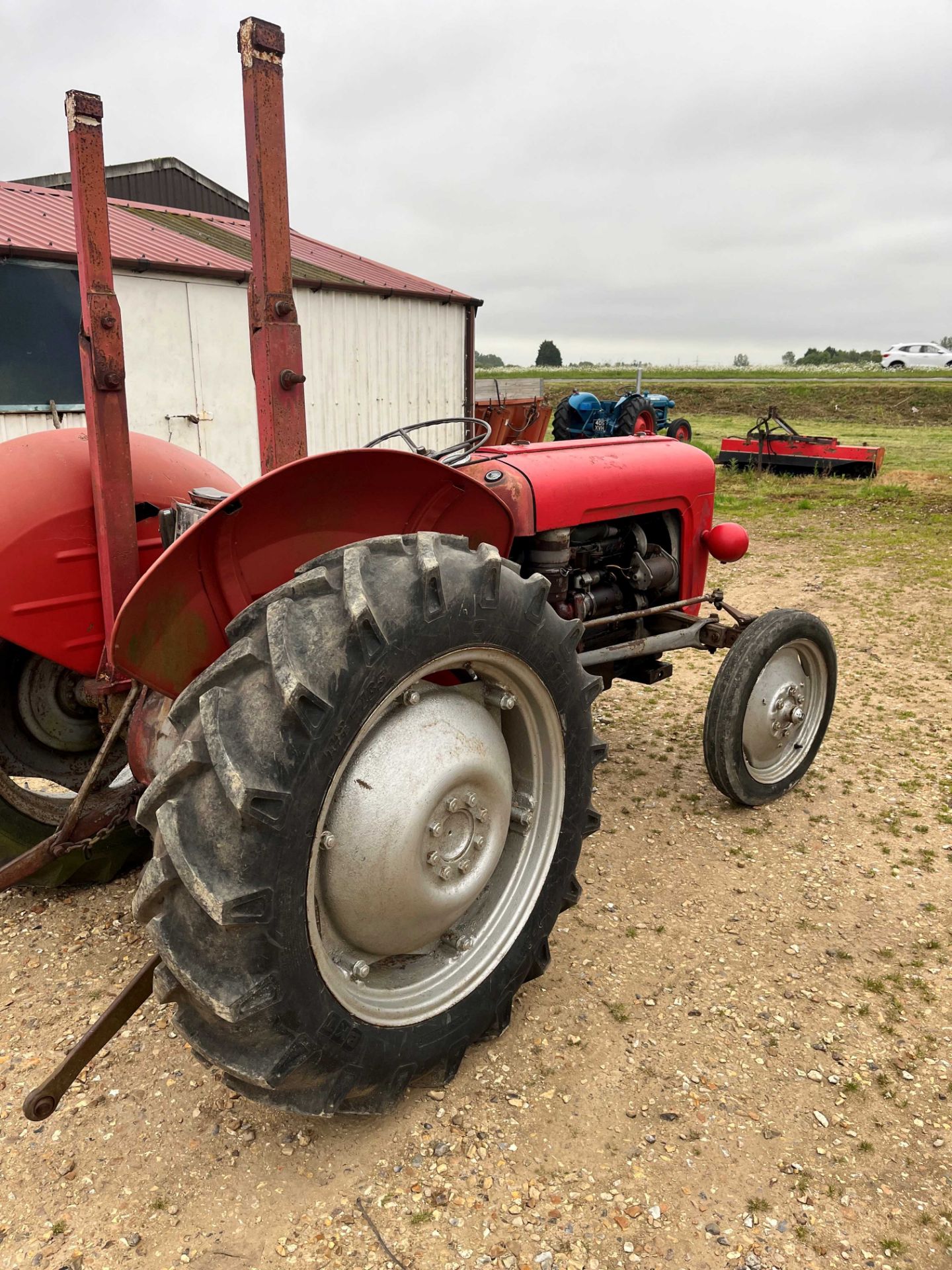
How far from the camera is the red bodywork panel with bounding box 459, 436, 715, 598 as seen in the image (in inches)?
Answer: 119

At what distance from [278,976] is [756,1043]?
4.41 feet

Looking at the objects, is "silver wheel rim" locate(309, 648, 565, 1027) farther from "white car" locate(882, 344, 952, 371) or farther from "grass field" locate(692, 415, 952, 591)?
"white car" locate(882, 344, 952, 371)

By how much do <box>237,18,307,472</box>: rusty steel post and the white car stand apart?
3828 cm

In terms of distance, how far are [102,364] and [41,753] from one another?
49.8 inches

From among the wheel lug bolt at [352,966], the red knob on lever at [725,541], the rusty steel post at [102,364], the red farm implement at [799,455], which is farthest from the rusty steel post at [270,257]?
the red farm implement at [799,455]

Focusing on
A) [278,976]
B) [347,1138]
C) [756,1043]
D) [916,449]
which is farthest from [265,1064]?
[916,449]

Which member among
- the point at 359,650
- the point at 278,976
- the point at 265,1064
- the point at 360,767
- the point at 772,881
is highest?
the point at 359,650

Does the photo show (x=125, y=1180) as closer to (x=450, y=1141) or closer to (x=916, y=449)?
(x=450, y=1141)

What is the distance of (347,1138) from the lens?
6.28 feet

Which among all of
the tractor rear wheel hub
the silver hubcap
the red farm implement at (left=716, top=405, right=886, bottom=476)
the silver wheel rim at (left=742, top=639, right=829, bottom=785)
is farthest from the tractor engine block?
the red farm implement at (left=716, top=405, right=886, bottom=476)

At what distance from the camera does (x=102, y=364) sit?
Answer: 6.60ft

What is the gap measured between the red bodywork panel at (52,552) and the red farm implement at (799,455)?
479 inches

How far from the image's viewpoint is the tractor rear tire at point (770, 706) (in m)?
3.28

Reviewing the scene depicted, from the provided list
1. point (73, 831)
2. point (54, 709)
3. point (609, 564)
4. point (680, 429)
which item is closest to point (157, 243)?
point (609, 564)
